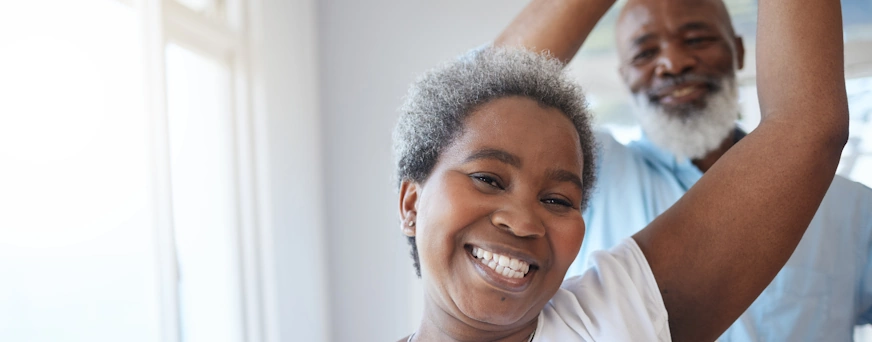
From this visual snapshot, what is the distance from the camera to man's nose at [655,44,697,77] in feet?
6.17

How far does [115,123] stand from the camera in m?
1.91

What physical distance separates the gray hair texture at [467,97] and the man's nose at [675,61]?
0.90m

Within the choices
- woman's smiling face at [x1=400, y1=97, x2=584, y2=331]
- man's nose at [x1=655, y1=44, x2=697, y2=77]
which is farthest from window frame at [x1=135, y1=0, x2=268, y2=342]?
woman's smiling face at [x1=400, y1=97, x2=584, y2=331]

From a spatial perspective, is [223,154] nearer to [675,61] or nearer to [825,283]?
[675,61]

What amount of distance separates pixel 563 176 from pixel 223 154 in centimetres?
216

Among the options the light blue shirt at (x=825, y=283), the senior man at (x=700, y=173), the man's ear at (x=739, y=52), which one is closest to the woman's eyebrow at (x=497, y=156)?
the light blue shirt at (x=825, y=283)

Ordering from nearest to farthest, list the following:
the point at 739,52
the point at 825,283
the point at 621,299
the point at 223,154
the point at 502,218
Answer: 1. the point at 502,218
2. the point at 621,299
3. the point at 825,283
4. the point at 739,52
5. the point at 223,154

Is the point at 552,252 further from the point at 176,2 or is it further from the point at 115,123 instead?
the point at 176,2

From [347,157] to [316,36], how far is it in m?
0.63

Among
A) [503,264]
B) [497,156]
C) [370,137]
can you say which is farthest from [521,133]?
[370,137]

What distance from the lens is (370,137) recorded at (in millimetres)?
3387

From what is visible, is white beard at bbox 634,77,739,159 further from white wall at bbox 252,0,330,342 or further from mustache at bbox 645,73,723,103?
white wall at bbox 252,0,330,342

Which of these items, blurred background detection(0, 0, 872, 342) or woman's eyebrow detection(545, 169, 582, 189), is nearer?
woman's eyebrow detection(545, 169, 582, 189)

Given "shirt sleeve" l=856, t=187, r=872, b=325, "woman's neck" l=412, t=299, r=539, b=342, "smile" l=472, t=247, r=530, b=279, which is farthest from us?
Answer: "shirt sleeve" l=856, t=187, r=872, b=325
